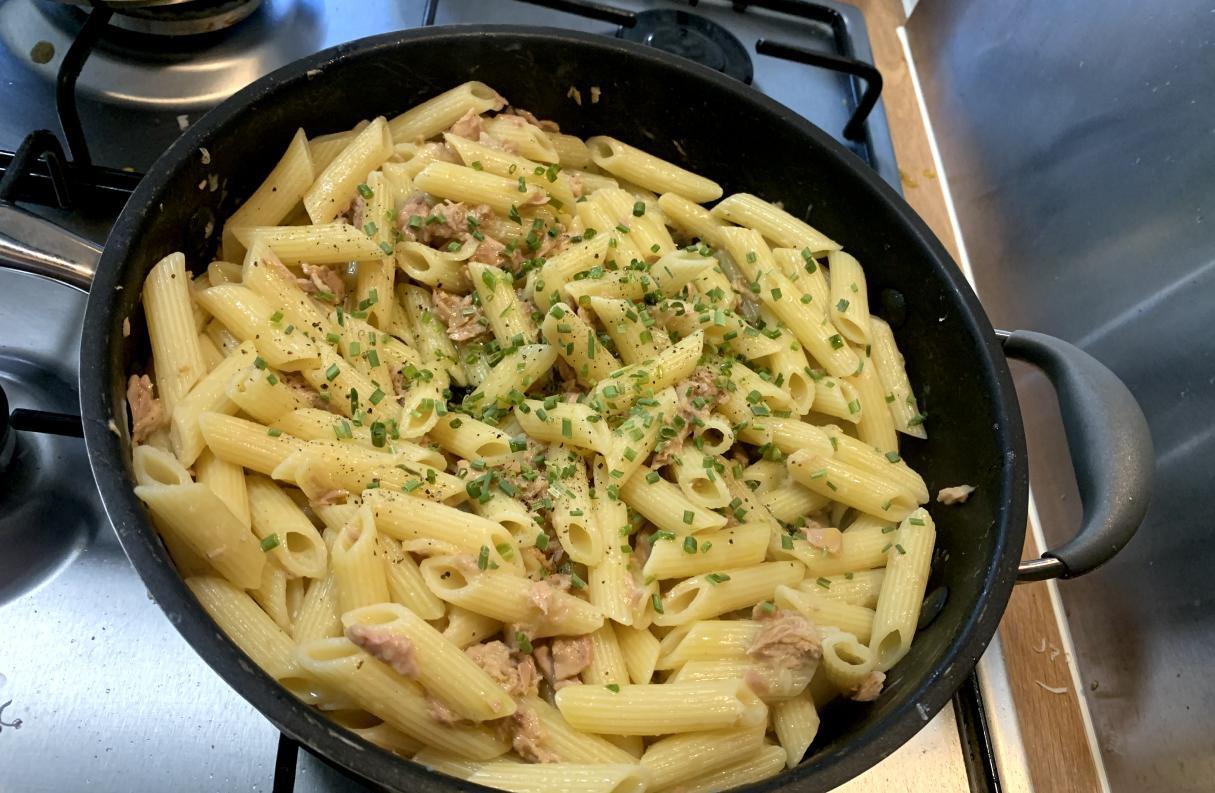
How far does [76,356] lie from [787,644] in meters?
1.43

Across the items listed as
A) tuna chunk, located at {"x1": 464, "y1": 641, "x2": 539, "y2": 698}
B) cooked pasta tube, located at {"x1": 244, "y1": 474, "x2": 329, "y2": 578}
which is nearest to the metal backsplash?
tuna chunk, located at {"x1": 464, "y1": 641, "x2": 539, "y2": 698}

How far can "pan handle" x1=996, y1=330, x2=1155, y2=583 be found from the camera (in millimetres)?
1414

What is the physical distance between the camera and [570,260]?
1.72 meters

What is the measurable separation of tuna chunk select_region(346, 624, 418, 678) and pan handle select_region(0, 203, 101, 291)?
0.70 metres

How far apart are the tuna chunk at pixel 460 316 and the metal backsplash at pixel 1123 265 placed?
57.1 inches

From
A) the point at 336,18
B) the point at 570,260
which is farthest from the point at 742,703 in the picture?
the point at 336,18

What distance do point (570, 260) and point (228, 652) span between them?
0.95m

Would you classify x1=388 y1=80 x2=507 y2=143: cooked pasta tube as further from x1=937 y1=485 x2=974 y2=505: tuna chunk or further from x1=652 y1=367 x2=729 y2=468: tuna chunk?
x1=937 y1=485 x2=974 y2=505: tuna chunk

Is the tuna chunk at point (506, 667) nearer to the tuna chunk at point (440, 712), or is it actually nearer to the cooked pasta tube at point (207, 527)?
the tuna chunk at point (440, 712)

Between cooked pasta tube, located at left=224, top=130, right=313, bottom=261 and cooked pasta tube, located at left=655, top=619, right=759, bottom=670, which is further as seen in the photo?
cooked pasta tube, located at left=224, top=130, right=313, bottom=261

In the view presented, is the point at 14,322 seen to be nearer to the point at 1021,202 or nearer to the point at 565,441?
the point at 565,441

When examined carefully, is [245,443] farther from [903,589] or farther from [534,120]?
[903,589]

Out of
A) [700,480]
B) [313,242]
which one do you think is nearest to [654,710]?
[700,480]

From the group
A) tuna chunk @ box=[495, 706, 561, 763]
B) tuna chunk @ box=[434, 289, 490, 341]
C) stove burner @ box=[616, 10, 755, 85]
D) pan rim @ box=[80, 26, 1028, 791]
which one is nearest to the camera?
pan rim @ box=[80, 26, 1028, 791]
